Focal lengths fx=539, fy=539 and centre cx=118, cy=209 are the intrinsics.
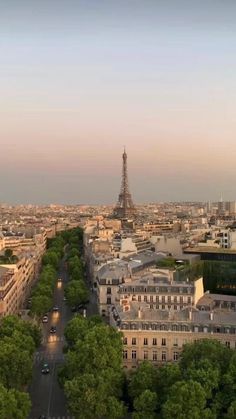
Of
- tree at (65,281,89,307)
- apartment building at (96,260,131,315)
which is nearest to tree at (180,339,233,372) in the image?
apartment building at (96,260,131,315)

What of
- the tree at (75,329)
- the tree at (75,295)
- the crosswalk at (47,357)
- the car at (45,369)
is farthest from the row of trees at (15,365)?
the tree at (75,295)

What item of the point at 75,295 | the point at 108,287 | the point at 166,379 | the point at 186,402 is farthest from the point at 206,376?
the point at 75,295

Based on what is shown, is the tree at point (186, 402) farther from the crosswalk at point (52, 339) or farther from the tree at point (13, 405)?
the crosswalk at point (52, 339)

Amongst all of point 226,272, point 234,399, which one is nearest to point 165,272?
point 226,272

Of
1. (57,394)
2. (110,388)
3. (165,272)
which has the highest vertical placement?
(165,272)

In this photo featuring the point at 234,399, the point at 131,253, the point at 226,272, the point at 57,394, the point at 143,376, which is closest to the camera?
the point at 234,399

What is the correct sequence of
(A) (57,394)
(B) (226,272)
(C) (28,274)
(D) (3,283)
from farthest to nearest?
1. (C) (28,274)
2. (B) (226,272)
3. (D) (3,283)
4. (A) (57,394)

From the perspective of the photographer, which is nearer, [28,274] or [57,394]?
[57,394]

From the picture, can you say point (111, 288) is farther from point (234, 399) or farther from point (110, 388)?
point (234, 399)

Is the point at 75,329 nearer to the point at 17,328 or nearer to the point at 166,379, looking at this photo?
the point at 17,328
